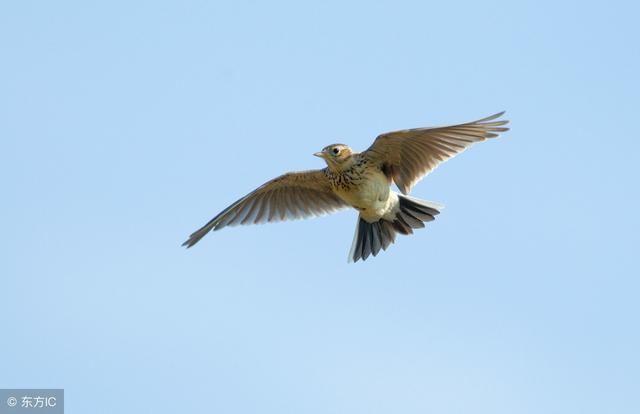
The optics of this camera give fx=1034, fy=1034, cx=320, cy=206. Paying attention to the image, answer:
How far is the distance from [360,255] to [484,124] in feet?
8.40

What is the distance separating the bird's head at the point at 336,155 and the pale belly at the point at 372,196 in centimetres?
33

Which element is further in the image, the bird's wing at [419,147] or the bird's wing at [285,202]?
the bird's wing at [285,202]

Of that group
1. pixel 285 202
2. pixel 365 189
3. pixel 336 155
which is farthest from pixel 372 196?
pixel 285 202

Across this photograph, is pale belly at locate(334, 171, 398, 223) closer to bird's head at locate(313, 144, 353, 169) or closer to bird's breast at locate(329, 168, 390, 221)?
bird's breast at locate(329, 168, 390, 221)

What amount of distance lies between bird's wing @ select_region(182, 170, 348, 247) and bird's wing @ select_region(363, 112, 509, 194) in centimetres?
108

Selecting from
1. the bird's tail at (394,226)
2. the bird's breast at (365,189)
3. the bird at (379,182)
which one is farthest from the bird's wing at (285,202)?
the bird's tail at (394,226)

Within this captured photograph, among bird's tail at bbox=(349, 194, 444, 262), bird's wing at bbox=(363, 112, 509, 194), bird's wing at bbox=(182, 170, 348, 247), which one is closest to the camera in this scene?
bird's wing at bbox=(363, 112, 509, 194)

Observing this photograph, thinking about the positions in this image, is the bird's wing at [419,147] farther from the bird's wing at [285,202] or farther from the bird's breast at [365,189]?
the bird's wing at [285,202]

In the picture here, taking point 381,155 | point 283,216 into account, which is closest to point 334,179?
point 381,155

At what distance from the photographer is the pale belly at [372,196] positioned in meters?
13.8

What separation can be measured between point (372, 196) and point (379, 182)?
24cm

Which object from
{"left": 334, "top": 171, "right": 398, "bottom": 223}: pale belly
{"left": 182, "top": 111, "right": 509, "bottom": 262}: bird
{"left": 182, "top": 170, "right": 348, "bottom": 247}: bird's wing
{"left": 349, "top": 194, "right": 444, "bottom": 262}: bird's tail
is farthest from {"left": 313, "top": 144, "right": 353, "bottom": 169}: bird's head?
{"left": 349, "top": 194, "right": 444, "bottom": 262}: bird's tail

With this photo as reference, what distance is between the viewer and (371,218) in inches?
567

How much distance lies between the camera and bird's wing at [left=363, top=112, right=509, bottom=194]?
13641mm
